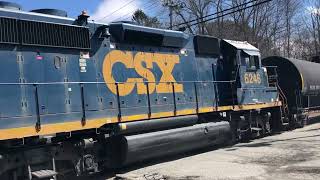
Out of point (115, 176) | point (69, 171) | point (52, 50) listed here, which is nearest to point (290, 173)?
point (115, 176)

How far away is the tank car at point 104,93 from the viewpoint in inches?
371

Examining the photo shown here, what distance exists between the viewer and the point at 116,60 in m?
12.1

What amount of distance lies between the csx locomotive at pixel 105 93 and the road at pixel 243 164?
0.45 meters

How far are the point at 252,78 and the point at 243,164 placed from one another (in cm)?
618

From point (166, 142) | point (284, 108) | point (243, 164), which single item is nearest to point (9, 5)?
point (166, 142)

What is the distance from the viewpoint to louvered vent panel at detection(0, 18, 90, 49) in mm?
Answer: 9430

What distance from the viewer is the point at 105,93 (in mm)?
11531

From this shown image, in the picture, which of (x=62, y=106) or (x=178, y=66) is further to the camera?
(x=178, y=66)

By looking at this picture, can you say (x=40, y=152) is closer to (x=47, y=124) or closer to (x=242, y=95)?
(x=47, y=124)

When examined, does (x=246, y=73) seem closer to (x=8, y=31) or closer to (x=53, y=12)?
(x=53, y=12)

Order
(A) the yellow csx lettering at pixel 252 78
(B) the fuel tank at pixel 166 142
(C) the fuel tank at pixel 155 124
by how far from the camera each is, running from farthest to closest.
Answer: (A) the yellow csx lettering at pixel 252 78 → (C) the fuel tank at pixel 155 124 → (B) the fuel tank at pixel 166 142

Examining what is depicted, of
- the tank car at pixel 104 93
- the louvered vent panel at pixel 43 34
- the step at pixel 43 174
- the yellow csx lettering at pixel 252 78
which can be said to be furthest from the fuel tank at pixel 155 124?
the yellow csx lettering at pixel 252 78

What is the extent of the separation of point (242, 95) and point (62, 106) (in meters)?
7.85

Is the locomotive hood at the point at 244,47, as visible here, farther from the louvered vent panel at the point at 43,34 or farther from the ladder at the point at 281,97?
the louvered vent panel at the point at 43,34
